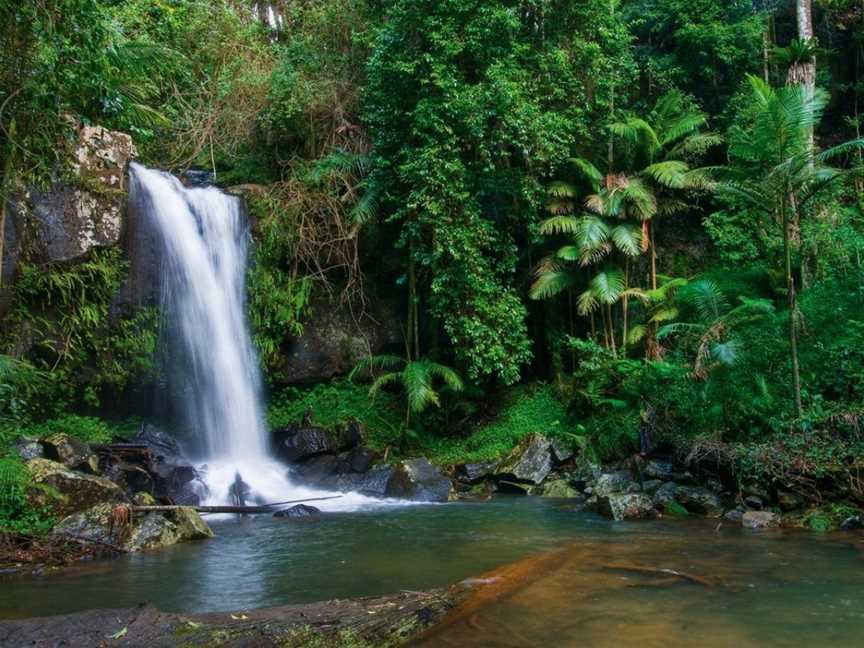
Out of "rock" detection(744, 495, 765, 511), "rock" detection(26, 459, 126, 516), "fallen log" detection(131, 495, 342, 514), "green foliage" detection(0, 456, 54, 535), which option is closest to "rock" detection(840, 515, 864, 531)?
"rock" detection(744, 495, 765, 511)

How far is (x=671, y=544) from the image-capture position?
762 cm

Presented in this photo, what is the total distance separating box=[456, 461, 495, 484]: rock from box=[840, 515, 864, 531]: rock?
6.01m

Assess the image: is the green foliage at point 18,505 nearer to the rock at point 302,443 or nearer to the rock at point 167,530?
the rock at point 167,530

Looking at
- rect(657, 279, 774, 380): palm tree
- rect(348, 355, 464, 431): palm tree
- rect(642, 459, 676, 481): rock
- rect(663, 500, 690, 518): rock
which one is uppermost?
rect(657, 279, 774, 380): palm tree

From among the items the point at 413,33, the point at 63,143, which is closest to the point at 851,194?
the point at 413,33

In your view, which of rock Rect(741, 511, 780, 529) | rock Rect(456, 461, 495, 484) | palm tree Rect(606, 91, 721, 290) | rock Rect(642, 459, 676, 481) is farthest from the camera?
palm tree Rect(606, 91, 721, 290)

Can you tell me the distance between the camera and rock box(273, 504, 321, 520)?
402 inches

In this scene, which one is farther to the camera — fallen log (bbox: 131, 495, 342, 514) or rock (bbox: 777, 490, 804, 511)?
rock (bbox: 777, 490, 804, 511)

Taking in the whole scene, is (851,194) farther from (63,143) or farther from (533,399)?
(63,143)

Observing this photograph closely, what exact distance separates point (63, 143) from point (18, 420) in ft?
13.2

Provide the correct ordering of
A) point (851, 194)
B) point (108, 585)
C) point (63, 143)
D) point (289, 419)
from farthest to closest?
point (851, 194), point (289, 419), point (63, 143), point (108, 585)

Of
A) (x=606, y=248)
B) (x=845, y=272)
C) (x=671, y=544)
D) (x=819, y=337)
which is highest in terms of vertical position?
(x=606, y=248)

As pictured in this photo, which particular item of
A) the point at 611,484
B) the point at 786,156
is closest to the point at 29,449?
the point at 611,484

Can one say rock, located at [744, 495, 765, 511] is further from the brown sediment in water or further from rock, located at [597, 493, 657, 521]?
the brown sediment in water
